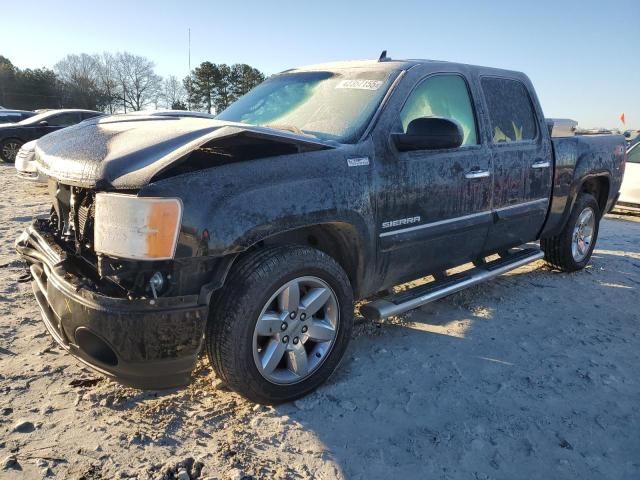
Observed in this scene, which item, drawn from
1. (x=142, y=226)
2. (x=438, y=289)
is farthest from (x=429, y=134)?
(x=142, y=226)

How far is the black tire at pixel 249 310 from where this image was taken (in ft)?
7.61

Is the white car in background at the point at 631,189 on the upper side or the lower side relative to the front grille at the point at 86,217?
lower

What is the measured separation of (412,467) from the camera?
2.20 m

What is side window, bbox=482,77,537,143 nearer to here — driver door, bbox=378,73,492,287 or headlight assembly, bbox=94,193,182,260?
driver door, bbox=378,73,492,287

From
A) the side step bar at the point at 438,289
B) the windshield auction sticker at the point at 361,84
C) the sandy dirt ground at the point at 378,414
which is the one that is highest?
the windshield auction sticker at the point at 361,84

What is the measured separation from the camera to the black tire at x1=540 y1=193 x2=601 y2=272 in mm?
4930

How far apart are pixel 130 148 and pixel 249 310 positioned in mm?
941

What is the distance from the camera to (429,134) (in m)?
2.95

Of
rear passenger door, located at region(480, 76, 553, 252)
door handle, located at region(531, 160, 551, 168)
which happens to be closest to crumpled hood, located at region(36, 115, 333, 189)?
rear passenger door, located at region(480, 76, 553, 252)

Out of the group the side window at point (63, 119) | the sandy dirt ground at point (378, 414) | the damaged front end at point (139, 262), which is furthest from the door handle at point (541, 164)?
the side window at point (63, 119)

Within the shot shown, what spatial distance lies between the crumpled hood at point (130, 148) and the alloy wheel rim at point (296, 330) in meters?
0.78

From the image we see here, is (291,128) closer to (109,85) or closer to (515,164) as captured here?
(515,164)

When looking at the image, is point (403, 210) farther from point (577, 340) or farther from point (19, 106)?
point (19, 106)

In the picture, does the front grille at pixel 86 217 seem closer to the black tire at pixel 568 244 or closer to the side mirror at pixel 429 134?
the side mirror at pixel 429 134
